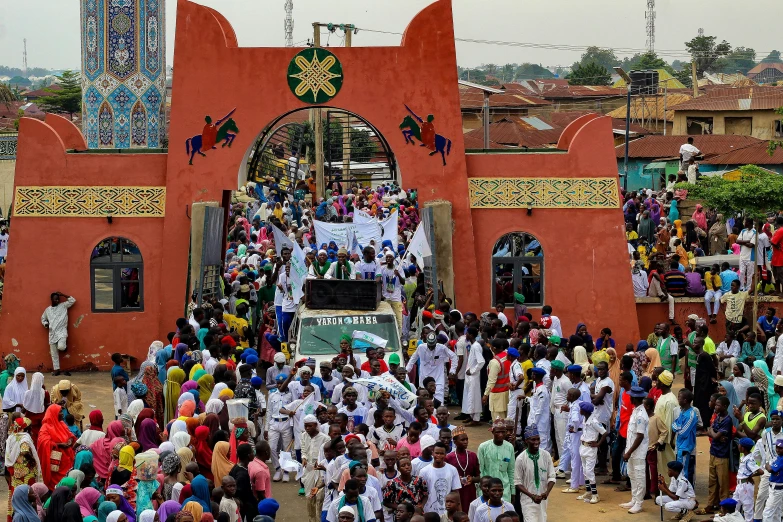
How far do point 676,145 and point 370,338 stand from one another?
26066 mm

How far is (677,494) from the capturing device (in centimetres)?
1439

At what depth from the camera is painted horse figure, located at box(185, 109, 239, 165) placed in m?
22.7

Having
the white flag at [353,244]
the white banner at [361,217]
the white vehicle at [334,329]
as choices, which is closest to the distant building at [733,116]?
the white banner at [361,217]

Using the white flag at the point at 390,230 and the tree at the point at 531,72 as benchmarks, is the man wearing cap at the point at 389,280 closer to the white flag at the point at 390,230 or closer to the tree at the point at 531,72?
the white flag at the point at 390,230

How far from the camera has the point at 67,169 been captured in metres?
22.5

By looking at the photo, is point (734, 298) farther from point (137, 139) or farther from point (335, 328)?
point (137, 139)

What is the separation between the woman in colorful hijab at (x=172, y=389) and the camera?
54.3 feet

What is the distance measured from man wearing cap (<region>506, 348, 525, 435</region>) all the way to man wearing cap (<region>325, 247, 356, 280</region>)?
4485 mm

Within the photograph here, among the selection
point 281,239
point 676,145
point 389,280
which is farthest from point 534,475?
point 676,145

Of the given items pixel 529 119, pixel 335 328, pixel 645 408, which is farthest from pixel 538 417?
pixel 529 119

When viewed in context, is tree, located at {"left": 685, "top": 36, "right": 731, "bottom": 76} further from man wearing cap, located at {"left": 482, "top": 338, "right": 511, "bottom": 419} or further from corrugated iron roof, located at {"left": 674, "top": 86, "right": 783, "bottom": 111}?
man wearing cap, located at {"left": 482, "top": 338, "right": 511, "bottom": 419}

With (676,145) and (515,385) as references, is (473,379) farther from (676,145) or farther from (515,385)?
(676,145)

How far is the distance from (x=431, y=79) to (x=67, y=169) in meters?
6.35

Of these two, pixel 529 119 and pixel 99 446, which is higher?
pixel 529 119
